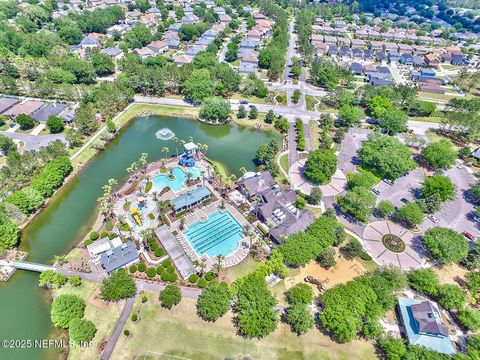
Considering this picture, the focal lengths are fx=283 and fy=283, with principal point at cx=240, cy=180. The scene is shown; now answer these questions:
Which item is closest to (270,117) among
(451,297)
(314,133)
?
(314,133)

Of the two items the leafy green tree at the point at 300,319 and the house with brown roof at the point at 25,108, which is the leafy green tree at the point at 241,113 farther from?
the leafy green tree at the point at 300,319

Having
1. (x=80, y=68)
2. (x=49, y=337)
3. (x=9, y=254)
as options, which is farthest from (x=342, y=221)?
(x=80, y=68)

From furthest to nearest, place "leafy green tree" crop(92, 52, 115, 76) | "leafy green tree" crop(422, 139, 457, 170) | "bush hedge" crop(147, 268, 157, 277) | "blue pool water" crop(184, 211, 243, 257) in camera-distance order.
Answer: "leafy green tree" crop(92, 52, 115, 76), "leafy green tree" crop(422, 139, 457, 170), "blue pool water" crop(184, 211, 243, 257), "bush hedge" crop(147, 268, 157, 277)

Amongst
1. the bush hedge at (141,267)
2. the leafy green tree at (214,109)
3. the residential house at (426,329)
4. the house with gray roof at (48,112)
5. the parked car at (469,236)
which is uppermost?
the house with gray roof at (48,112)

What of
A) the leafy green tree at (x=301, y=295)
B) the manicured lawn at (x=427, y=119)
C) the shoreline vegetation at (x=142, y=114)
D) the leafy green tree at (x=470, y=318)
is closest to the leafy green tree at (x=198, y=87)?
the shoreline vegetation at (x=142, y=114)

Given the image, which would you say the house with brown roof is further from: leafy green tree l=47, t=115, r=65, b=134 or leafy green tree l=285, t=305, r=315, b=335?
leafy green tree l=285, t=305, r=315, b=335

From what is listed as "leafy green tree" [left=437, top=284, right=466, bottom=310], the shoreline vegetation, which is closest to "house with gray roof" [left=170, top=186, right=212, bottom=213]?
the shoreline vegetation
